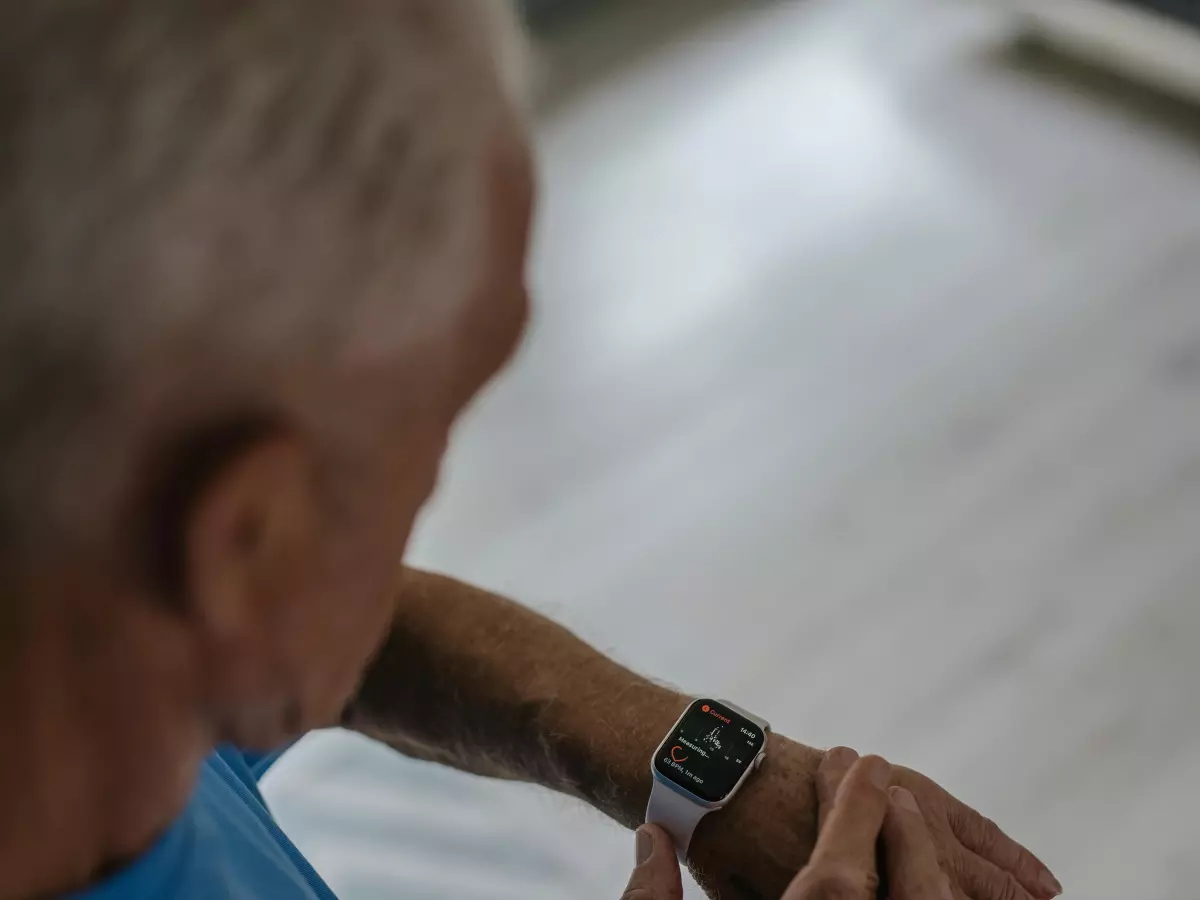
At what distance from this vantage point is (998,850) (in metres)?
0.83

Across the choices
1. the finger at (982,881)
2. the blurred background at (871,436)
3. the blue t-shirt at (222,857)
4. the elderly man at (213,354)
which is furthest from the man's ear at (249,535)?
the blurred background at (871,436)

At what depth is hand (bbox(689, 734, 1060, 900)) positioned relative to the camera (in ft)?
2.62

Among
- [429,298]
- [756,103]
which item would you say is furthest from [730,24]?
[429,298]

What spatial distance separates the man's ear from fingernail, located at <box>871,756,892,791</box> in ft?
1.47

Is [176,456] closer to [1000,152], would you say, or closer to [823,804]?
[823,804]

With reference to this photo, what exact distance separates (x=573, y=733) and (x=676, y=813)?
0.10 meters

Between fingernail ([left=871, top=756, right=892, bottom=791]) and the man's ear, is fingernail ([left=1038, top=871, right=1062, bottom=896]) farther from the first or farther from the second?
the man's ear

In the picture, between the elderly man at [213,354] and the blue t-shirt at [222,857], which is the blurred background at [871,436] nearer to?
the blue t-shirt at [222,857]

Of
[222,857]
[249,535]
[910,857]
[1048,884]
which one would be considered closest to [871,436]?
[1048,884]

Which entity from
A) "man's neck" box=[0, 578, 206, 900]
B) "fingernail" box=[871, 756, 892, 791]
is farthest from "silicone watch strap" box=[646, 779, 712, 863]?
"man's neck" box=[0, 578, 206, 900]

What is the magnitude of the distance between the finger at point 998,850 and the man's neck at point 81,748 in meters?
0.53

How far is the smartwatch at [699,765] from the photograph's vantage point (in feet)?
2.67

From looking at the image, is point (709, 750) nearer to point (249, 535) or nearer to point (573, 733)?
point (573, 733)

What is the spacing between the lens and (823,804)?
31.4 inches
